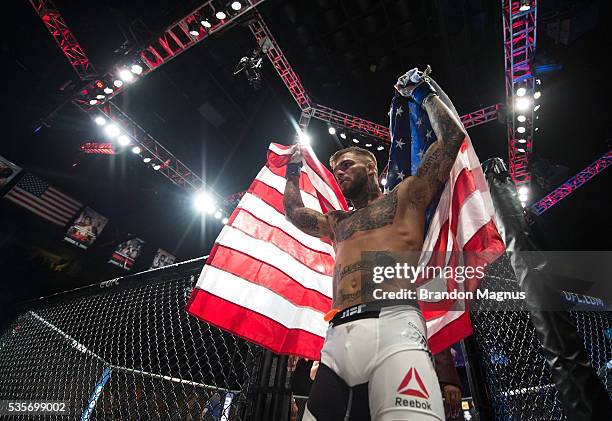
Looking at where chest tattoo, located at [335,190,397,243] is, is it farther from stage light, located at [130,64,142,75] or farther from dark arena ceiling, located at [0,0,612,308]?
stage light, located at [130,64,142,75]

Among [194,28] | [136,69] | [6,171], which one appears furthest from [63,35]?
[6,171]

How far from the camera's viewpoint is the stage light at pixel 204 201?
40.1ft

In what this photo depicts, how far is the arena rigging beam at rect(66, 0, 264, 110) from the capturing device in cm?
727

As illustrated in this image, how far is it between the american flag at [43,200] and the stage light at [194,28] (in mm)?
7807

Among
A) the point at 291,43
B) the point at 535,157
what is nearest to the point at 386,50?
the point at 291,43

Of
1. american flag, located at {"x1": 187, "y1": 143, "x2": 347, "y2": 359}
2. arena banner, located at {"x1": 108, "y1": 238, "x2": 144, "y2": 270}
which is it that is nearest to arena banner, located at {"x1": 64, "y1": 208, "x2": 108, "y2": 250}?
arena banner, located at {"x1": 108, "y1": 238, "x2": 144, "y2": 270}

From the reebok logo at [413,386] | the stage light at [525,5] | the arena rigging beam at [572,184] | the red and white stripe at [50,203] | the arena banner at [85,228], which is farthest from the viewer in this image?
the arena banner at [85,228]

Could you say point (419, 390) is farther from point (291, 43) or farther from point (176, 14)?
point (291, 43)

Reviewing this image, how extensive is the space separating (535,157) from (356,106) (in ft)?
20.5

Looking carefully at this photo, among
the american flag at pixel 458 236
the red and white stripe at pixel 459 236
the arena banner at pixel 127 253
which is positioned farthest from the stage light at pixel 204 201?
the red and white stripe at pixel 459 236

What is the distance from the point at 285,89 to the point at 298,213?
392 inches

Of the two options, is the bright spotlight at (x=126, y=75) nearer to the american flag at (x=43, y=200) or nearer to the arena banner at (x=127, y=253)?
the american flag at (x=43, y=200)

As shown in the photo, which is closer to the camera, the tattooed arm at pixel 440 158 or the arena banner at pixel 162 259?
the tattooed arm at pixel 440 158

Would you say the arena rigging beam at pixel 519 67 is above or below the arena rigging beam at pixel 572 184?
below
